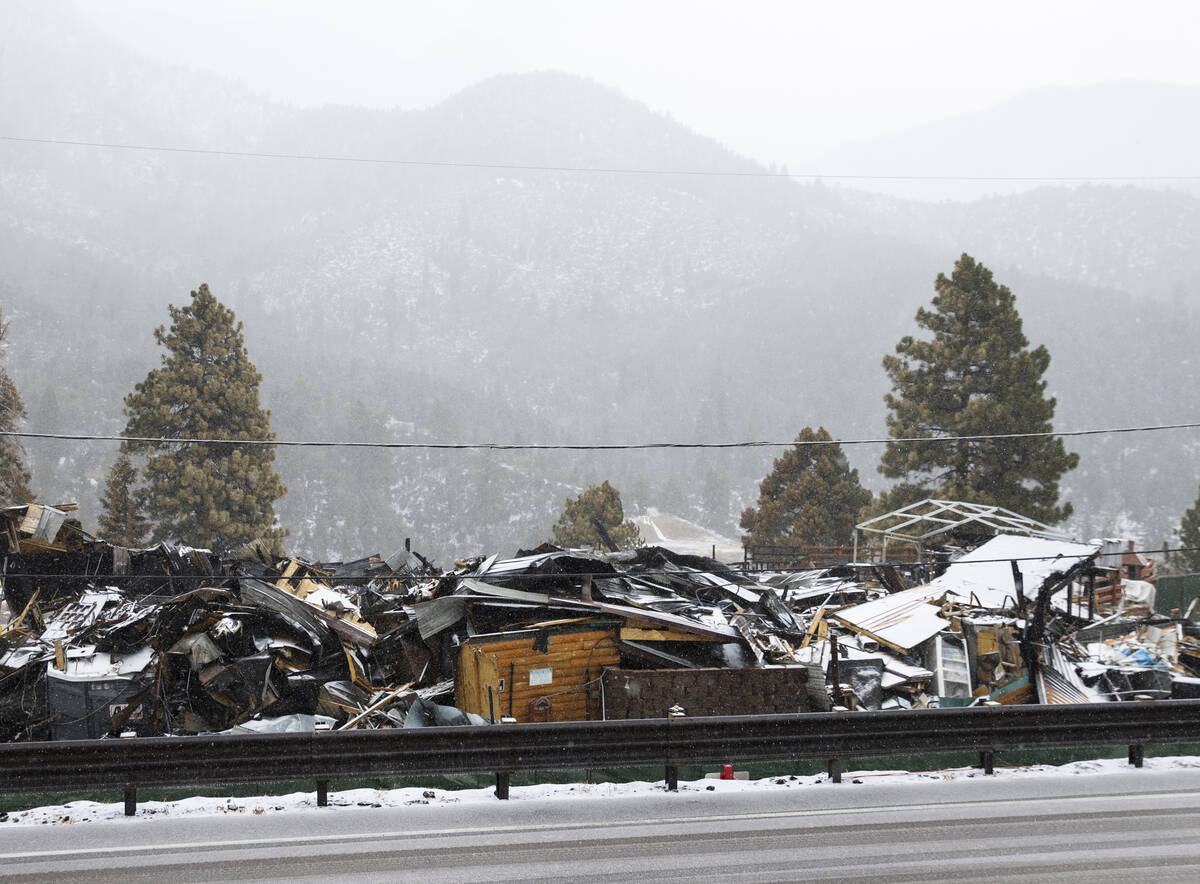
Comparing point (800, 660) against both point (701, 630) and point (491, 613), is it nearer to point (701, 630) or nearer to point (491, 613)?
point (701, 630)

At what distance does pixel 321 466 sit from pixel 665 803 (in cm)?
12925

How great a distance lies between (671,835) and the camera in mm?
7473

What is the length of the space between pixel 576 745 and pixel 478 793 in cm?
105

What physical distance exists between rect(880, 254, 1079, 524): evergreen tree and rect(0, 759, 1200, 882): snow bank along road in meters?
30.1

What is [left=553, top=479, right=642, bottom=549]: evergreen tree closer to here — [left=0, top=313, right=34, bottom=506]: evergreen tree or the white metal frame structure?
the white metal frame structure

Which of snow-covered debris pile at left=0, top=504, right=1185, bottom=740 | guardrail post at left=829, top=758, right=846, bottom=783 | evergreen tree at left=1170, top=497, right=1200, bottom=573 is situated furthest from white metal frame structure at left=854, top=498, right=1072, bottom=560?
guardrail post at left=829, top=758, right=846, bottom=783

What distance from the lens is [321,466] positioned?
131125 millimetres

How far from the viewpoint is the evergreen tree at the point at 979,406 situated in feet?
121

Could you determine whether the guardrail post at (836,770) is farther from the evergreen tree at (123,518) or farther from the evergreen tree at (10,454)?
the evergreen tree at (123,518)

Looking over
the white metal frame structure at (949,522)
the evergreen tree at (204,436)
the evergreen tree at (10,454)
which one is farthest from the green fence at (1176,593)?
the evergreen tree at (10,454)

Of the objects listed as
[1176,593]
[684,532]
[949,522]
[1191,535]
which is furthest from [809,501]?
[684,532]

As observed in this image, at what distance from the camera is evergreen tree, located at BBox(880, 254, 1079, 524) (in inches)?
1457

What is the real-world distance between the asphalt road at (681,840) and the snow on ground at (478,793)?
196 mm

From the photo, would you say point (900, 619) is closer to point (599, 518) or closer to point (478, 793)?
point (478, 793)
